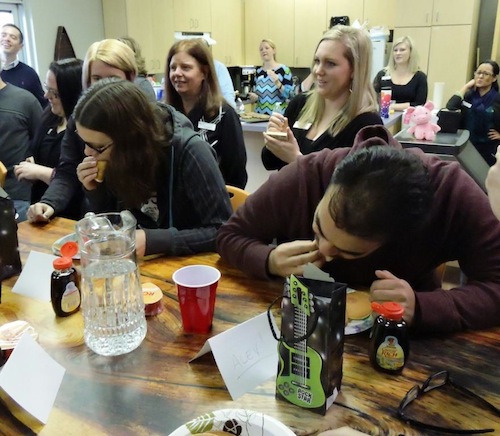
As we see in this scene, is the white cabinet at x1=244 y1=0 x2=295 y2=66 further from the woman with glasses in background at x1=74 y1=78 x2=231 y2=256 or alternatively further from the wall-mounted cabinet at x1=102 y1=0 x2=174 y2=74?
the woman with glasses in background at x1=74 y1=78 x2=231 y2=256

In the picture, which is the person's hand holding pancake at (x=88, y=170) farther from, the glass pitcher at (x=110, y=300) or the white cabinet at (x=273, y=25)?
the white cabinet at (x=273, y=25)

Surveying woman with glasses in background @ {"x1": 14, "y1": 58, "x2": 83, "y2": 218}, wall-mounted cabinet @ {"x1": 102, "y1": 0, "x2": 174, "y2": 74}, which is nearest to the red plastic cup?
woman with glasses in background @ {"x1": 14, "y1": 58, "x2": 83, "y2": 218}

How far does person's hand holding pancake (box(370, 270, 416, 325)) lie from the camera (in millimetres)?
1018

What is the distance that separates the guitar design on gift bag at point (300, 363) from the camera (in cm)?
79

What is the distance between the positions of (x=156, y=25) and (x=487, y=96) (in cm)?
373

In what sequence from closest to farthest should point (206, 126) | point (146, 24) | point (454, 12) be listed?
1. point (206, 126)
2. point (146, 24)
3. point (454, 12)

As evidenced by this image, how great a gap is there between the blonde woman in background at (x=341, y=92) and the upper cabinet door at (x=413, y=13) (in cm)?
472

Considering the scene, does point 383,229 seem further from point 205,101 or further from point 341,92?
point 205,101

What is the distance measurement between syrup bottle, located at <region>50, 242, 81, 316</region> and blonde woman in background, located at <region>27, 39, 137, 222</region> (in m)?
0.72

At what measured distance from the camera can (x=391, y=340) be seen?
899mm

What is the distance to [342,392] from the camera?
866 mm

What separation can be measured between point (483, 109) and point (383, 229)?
4.30m

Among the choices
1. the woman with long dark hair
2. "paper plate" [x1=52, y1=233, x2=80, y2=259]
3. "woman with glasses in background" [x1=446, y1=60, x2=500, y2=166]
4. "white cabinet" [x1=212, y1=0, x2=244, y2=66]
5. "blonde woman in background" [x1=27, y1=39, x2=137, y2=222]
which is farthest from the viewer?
"white cabinet" [x1=212, y1=0, x2=244, y2=66]

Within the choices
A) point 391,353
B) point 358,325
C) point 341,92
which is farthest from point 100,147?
point 341,92
